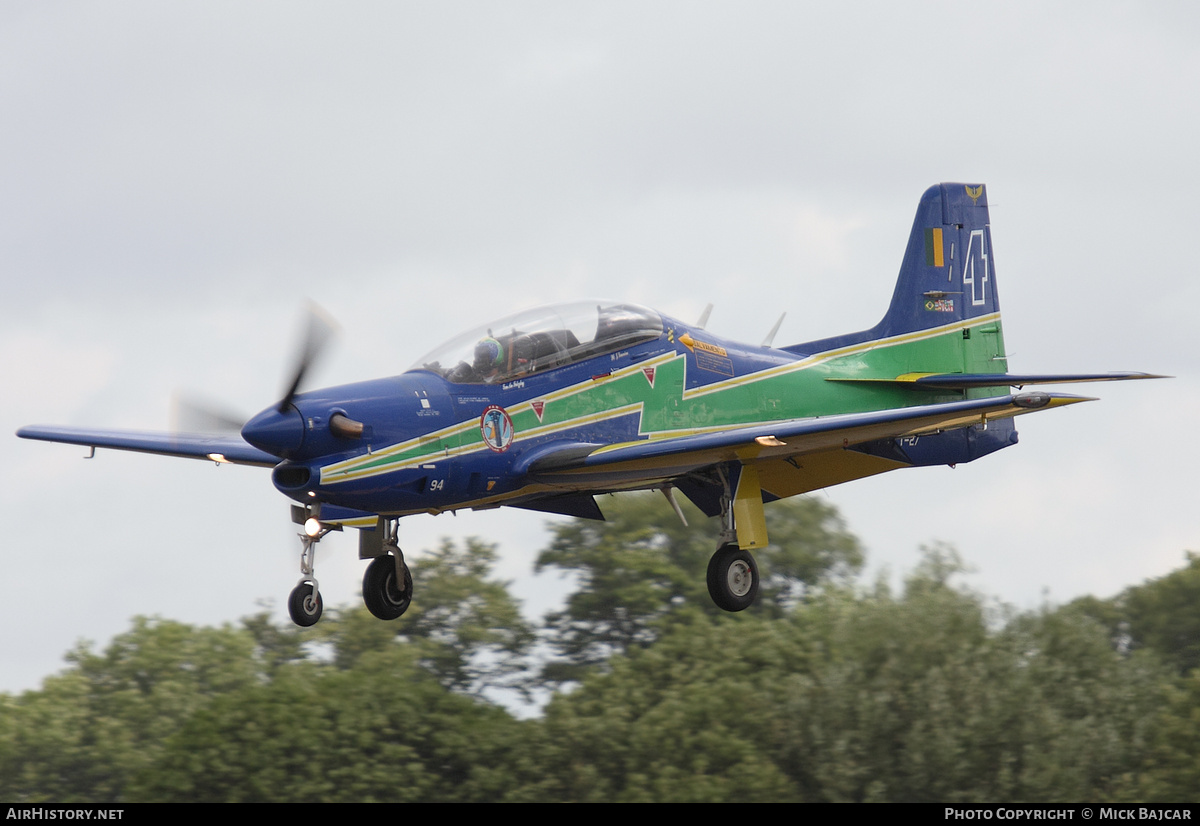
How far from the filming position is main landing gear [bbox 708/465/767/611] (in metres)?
15.7

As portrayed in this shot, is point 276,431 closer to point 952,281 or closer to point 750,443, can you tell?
point 750,443

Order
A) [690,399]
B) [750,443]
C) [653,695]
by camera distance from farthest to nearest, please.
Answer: [653,695], [690,399], [750,443]

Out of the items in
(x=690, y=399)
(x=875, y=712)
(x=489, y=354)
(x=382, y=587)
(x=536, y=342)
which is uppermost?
(x=536, y=342)

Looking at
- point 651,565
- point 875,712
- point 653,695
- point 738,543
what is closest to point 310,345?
point 738,543

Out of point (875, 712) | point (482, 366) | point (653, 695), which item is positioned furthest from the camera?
point (653, 695)

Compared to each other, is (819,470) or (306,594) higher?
(819,470)

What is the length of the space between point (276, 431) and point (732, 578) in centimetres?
543

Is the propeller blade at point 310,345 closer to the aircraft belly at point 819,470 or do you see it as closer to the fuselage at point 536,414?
the fuselage at point 536,414

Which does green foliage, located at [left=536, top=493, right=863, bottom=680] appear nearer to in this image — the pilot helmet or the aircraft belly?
the aircraft belly

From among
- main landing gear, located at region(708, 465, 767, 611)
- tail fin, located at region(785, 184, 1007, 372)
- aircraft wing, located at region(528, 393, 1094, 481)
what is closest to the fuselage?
aircraft wing, located at region(528, 393, 1094, 481)

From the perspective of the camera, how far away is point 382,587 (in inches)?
595

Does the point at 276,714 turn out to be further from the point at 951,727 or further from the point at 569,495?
the point at 569,495

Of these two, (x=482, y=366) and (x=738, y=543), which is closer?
(x=482, y=366)
